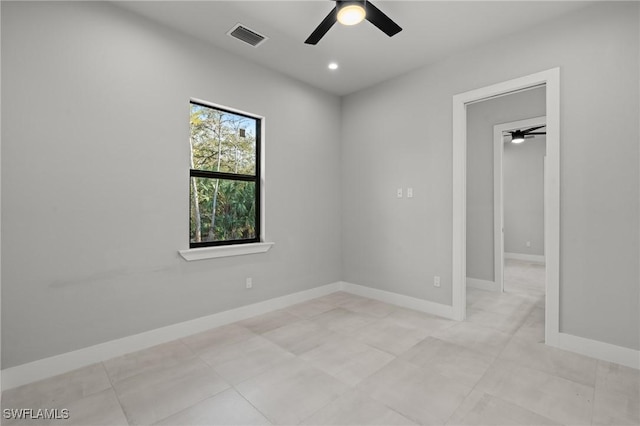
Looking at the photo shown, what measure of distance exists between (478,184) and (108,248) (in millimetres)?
4832

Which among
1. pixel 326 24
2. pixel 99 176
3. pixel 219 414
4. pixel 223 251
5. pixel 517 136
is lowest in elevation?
pixel 219 414

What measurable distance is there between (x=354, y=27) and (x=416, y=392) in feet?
9.81

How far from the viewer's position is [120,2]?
246 cm

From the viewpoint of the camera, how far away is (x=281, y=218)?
3.73 meters

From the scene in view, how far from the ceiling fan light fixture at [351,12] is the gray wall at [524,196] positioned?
19.6 feet

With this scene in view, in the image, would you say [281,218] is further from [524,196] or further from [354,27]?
[524,196]

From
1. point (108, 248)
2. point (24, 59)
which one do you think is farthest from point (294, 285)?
point (24, 59)

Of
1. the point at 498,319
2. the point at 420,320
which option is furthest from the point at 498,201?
the point at 420,320

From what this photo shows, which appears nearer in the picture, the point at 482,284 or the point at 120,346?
the point at 120,346

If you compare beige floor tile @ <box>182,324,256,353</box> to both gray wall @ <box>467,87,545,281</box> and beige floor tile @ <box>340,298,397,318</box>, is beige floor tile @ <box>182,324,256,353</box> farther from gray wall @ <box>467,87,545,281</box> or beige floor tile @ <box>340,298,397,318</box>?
gray wall @ <box>467,87,545,281</box>

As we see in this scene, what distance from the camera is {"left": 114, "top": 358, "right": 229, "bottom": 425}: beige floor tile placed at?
181 centimetres

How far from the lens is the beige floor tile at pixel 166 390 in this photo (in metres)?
1.81

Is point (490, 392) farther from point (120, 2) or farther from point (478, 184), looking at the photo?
point (120, 2)

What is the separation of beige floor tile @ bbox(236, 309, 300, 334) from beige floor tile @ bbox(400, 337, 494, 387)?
1306 mm
